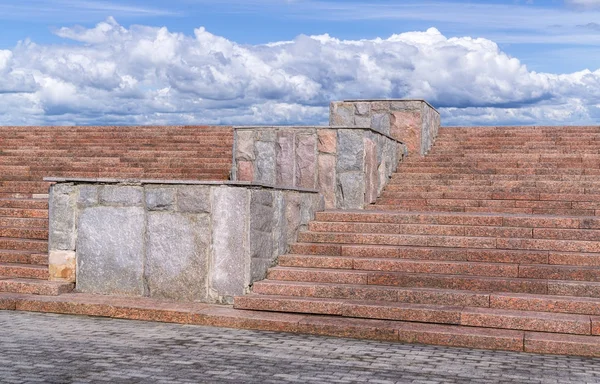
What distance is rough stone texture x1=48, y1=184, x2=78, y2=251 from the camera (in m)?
8.89

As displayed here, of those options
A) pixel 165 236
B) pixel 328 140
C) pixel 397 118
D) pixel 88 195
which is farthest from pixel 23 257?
pixel 397 118

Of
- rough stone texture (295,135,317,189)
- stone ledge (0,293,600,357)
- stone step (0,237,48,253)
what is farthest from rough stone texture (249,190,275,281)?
stone step (0,237,48,253)

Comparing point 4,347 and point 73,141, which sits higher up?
point 73,141

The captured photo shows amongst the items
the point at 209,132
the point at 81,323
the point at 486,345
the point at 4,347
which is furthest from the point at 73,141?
the point at 486,345

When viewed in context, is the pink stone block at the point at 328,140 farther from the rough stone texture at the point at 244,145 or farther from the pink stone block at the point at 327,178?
the rough stone texture at the point at 244,145

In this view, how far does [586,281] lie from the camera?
811cm

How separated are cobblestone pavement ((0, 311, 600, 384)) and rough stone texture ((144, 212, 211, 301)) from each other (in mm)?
771

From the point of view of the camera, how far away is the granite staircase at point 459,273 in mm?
7301

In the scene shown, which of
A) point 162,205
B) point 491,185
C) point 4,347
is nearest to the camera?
point 4,347

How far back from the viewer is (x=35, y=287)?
8836 mm

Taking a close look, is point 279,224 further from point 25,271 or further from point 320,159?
point 25,271

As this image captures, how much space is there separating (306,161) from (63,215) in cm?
366

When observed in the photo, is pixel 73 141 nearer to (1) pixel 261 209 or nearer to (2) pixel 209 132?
(2) pixel 209 132

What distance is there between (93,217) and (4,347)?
96.4 inches
